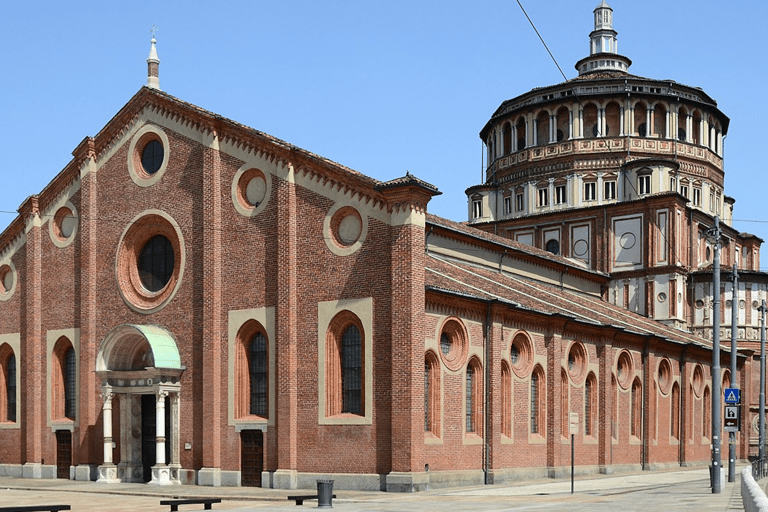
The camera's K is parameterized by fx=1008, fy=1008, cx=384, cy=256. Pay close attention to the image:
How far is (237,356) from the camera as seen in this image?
33656 mm

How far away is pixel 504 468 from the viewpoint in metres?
33.6

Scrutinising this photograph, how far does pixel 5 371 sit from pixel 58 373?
141 inches

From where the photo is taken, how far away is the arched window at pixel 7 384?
Answer: 40.6 metres

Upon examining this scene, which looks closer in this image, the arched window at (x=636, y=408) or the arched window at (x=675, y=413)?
the arched window at (x=636, y=408)

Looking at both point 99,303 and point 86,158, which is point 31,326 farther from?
point 86,158

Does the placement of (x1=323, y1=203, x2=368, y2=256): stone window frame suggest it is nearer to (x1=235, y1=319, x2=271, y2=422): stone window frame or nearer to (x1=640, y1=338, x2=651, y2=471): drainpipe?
(x1=235, y1=319, x2=271, y2=422): stone window frame

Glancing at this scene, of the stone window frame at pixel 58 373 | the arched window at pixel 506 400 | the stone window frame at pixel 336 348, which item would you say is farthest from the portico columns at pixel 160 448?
the arched window at pixel 506 400

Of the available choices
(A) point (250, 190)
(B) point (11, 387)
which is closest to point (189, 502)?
(A) point (250, 190)

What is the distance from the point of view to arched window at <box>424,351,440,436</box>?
30.5 m

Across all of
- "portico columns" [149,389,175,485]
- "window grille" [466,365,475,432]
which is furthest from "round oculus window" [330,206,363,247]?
"portico columns" [149,389,175,485]

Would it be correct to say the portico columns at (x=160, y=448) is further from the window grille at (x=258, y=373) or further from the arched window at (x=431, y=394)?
the arched window at (x=431, y=394)

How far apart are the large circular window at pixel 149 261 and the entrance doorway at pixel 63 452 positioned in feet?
19.7

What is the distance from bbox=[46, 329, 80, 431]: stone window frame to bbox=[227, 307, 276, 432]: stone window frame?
783 cm

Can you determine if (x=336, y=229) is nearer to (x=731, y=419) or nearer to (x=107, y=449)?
(x=107, y=449)
